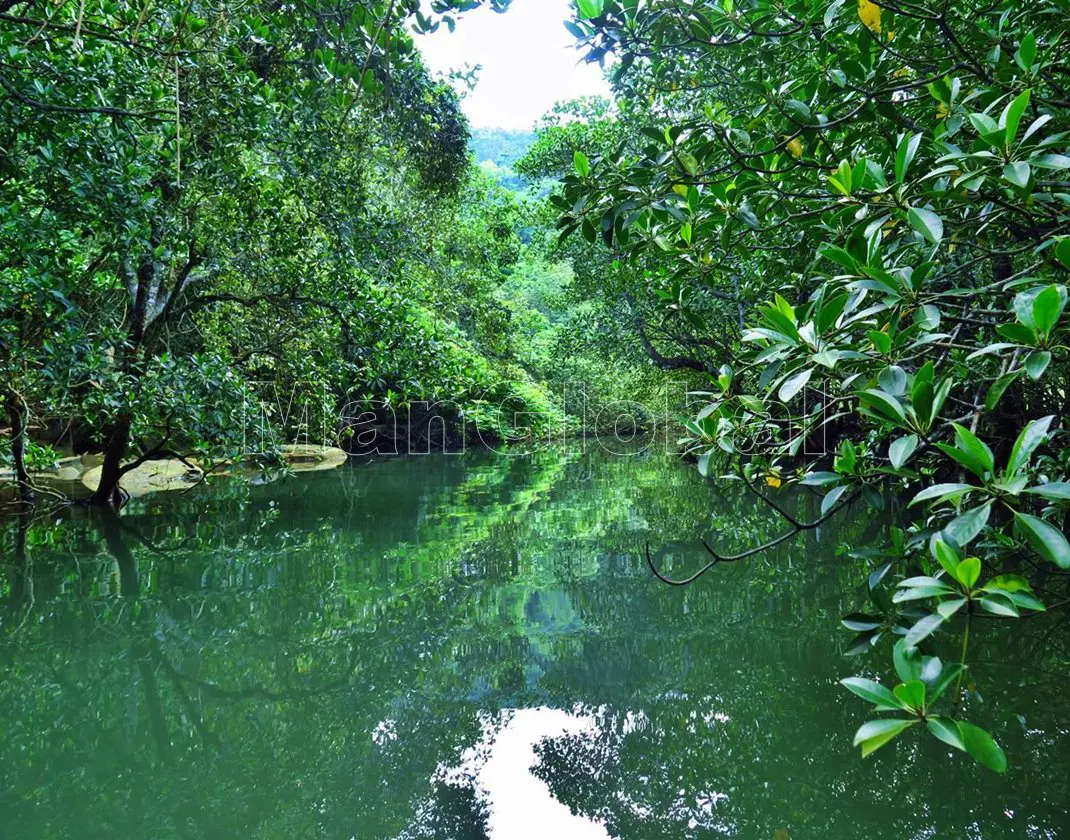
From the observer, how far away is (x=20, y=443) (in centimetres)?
687

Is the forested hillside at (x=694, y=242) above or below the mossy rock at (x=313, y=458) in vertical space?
above

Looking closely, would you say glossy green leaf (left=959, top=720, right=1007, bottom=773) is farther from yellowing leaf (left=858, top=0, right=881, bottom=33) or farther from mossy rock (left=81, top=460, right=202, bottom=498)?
mossy rock (left=81, top=460, right=202, bottom=498)

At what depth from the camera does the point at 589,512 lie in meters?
7.69

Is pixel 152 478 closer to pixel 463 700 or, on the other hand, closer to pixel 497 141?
Answer: pixel 463 700

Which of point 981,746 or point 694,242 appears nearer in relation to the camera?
point 981,746

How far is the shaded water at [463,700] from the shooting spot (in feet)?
7.18

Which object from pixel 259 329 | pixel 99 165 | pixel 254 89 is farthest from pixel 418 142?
pixel 99 165

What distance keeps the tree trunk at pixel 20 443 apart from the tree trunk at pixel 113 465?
2.01 feet

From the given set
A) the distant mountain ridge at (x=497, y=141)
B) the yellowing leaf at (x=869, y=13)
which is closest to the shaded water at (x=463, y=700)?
the yellowing leaf at (x=869, y=13)

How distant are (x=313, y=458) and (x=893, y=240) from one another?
39.7ft

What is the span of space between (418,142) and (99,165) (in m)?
5.15

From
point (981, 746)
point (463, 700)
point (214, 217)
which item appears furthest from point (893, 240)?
→ point (214, 217)

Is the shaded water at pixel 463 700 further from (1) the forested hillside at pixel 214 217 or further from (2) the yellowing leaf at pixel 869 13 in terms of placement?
(2) the yellowing leaf at pixel 869 13

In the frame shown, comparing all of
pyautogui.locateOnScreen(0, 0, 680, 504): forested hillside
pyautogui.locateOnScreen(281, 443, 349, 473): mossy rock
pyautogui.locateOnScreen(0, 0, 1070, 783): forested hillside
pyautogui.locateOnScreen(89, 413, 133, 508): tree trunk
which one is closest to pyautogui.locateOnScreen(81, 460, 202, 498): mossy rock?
pyautogui.locateOnScreen(0, 0, 680, 504): forested hillside
